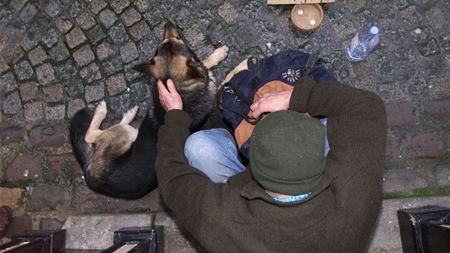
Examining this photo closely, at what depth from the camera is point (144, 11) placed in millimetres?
4379

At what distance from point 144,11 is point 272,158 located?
10.0ft

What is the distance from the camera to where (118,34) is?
4.41m

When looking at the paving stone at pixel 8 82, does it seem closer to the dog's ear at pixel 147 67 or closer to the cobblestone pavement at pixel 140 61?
the cobblestone pavement at pixel 140 61

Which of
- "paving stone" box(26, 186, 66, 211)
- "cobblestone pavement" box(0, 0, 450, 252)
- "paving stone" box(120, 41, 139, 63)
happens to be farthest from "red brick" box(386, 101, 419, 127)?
"paving stone" box(26, 186, 66, 211)

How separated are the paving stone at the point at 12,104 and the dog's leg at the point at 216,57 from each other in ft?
7.64

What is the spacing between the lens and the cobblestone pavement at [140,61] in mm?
4062

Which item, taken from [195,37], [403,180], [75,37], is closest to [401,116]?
[403,180]

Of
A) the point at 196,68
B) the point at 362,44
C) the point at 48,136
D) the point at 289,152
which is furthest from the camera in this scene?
the point at 48,136

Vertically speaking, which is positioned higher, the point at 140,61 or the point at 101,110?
the point at 140,61

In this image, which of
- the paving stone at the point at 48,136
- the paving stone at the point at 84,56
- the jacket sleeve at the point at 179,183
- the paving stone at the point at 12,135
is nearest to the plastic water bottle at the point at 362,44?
the jacket sleeve at the point at 179,183

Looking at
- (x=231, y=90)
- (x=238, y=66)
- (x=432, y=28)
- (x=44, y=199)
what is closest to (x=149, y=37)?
(x=238, y=66)

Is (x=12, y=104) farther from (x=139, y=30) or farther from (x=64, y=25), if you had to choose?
(x=139, y=30)

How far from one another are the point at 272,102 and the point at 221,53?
150 centimetres

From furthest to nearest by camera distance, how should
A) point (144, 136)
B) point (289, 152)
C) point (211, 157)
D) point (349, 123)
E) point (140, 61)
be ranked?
point (140, 61)
point (144, 136)
point (211, 157)
point (349, 123)
point (289, 152)
